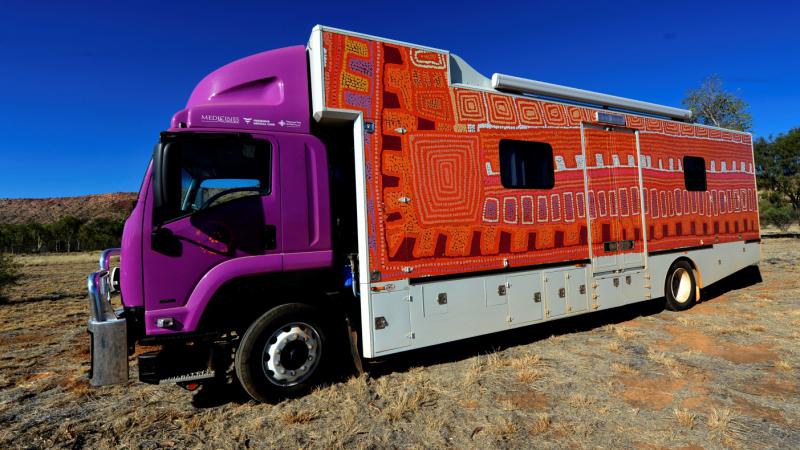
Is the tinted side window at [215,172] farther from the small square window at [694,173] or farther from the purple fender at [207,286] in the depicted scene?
the small square window at [694,173]

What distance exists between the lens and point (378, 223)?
177 inches

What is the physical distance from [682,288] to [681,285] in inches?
2.4

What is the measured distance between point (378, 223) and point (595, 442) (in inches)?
102

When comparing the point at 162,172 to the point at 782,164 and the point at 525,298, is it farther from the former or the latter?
the point at 782,164

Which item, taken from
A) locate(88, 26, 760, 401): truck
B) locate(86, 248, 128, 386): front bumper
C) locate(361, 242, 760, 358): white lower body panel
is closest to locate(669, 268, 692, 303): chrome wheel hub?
locate(361, 242, 760, 358): white lower body panel

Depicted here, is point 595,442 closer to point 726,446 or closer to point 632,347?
point 726,446

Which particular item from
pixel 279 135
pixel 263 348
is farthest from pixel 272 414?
pixel 279 135

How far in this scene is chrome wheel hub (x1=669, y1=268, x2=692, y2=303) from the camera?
7.67 meters

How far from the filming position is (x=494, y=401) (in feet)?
13.4

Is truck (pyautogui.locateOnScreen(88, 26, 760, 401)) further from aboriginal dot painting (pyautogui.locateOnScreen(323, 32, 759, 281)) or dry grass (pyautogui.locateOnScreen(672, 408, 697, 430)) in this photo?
dry grass (pyautogui.locateOnScreen(672, 408, 697, 430))

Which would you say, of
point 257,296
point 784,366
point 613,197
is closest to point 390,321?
point 257,296

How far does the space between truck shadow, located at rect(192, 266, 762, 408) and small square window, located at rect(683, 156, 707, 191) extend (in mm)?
2208

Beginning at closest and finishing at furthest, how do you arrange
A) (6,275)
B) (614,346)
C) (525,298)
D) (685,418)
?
(685,418) → (525,298) → (614,346) → (6,275)

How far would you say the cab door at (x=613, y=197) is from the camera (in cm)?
622
